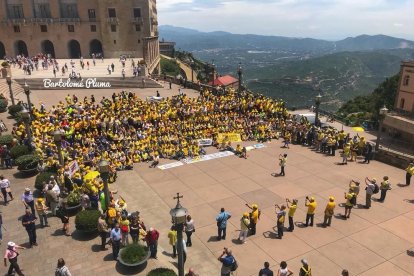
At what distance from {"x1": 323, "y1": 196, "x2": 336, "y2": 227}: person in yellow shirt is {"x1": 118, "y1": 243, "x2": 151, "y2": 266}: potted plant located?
7.89m

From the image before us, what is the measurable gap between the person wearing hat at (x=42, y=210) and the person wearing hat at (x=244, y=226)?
26.4 feet

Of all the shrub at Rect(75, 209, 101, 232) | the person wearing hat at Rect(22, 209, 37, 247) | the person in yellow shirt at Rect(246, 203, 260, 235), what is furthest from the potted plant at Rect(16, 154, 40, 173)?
the person in yellow shirt at Rect(246, 203, 260, 235)

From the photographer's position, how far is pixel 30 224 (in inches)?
519

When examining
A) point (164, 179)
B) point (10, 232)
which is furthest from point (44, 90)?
point (10, 232)

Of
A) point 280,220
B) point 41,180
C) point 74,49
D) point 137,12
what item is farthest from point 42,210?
point 74,49

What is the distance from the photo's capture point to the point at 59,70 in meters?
49.7

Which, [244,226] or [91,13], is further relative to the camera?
[91,13]

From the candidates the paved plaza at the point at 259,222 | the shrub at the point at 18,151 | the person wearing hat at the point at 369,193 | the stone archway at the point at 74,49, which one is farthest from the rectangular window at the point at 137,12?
the person wearing hat at the point at 369,193

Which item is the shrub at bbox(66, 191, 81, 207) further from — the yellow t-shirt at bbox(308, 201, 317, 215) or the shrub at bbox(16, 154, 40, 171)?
the yellow t-shirt at bbox(308, 201, 317, 215)

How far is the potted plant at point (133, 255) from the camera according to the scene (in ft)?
39.7

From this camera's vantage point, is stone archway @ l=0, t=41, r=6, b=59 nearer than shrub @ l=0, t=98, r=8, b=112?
No

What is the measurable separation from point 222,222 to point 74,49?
225 ft

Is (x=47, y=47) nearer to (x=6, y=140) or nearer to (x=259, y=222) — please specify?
(x=6, y=140)

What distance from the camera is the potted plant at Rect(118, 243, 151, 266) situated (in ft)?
39.7
